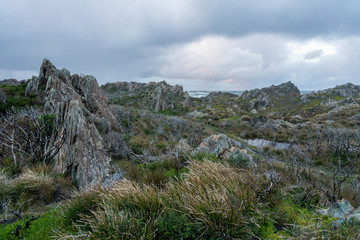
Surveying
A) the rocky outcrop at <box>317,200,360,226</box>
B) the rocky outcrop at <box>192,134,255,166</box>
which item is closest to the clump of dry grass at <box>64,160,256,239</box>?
the rocky outcrop at <box>317,200,360,226</box>

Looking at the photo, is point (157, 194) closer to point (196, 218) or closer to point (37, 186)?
point (196, 218)

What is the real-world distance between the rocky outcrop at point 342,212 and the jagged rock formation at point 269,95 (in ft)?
249

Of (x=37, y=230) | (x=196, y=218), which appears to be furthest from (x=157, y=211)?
(x=37, y=230)

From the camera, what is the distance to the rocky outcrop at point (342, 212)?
132 inches

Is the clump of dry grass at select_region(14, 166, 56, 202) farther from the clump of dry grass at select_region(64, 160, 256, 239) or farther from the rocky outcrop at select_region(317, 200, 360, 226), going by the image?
the rocky outcrop at select_region(317, 200, 360, 226)

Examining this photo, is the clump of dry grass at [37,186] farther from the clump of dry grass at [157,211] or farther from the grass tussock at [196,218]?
the grass tussock at [196,218]

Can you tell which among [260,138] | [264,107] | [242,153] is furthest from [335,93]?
[242,153]

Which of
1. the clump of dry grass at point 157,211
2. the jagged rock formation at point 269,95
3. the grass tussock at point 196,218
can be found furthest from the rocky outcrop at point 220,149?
the jagged rock formation at point 269,95

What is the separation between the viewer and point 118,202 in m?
3.88

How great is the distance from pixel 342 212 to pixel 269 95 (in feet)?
360

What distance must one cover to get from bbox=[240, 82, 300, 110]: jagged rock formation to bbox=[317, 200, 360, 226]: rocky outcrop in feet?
249

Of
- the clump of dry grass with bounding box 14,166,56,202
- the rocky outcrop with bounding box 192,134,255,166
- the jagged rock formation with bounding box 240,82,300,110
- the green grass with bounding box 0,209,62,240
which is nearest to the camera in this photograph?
the green grass with bounding box 0,209,62,240

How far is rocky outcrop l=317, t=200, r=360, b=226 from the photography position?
3354mm

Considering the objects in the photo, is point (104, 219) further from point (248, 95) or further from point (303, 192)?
point (248, 95)
